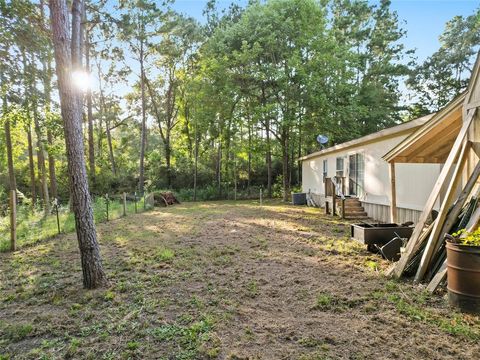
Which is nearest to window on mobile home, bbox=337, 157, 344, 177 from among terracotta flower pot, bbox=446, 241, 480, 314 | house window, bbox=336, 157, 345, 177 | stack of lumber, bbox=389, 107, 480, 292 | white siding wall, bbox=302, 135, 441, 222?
house window, bbox=336, 157, 345, 177

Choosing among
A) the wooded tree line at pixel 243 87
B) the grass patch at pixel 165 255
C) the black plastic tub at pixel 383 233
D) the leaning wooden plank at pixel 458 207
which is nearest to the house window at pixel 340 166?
the wooded tree line at pixel 243 87

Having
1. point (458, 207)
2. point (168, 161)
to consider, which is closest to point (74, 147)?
point (458, 207)

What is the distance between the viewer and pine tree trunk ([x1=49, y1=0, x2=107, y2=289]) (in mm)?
4043

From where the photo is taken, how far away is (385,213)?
30.6 feet

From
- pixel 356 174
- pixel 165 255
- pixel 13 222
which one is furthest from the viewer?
pixel 356 174

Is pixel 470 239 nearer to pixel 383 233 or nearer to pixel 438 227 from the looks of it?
pixel 438 227

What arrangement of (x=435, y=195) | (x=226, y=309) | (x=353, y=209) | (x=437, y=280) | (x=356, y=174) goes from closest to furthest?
(x=226, y=309)
(x=437, y=280)
(x=435, y=195)
(x=353, y=209)
(x=356, y=174)

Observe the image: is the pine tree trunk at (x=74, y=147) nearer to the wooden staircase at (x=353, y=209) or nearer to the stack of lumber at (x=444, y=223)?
the stack of lumber at (x=444, y=223)

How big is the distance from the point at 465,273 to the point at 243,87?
17.6 metres

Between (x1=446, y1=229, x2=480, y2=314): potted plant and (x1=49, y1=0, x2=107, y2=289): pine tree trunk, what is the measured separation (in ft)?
14.8

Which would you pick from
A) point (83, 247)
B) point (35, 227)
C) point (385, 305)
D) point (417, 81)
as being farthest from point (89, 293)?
point (417, 81)

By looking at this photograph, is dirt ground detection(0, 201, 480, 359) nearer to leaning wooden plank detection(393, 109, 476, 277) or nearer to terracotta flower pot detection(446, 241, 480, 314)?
terracotta flower pot detection(446, 241, 480, 314)

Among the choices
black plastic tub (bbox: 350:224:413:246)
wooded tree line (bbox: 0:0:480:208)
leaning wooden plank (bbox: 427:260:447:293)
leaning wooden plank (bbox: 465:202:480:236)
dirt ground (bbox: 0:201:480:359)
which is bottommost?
dirt ground (bbox: 0:201:480:359)

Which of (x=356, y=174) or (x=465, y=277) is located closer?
(x=465, y=277)
